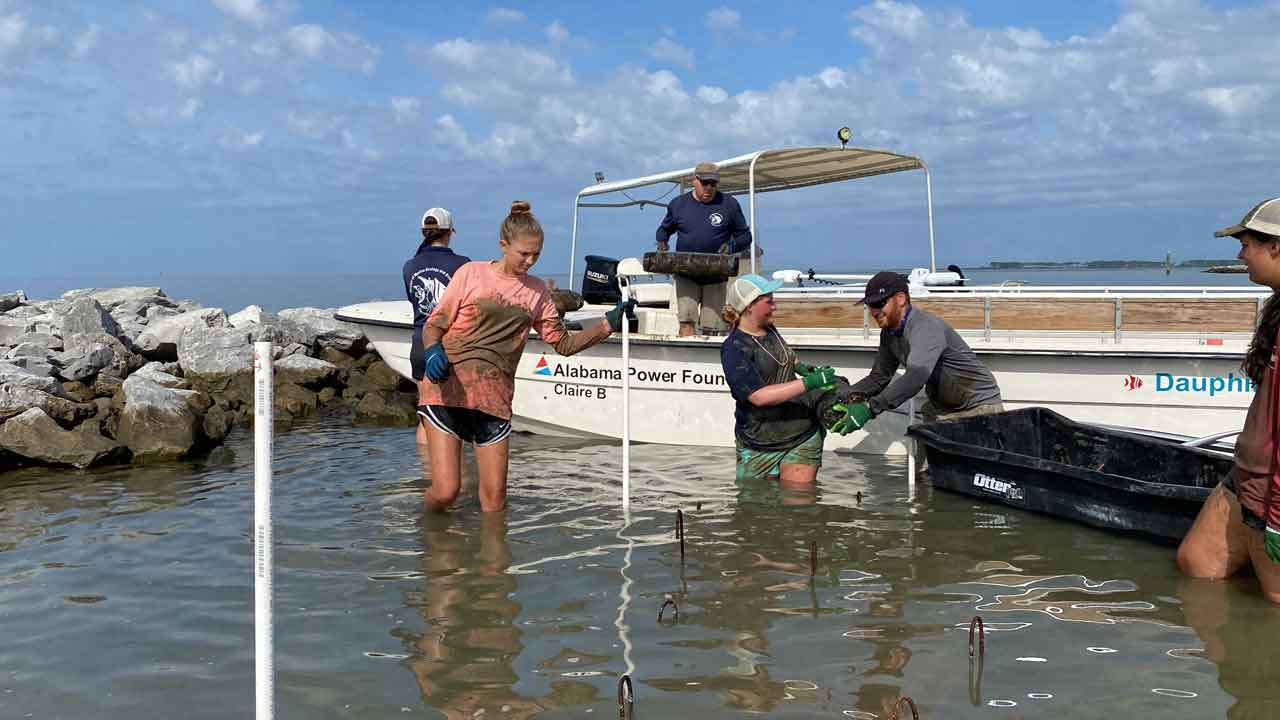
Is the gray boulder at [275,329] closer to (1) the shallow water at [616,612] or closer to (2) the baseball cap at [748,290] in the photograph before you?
(1) the shallow water at [616,612]

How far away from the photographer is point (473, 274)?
5906 mm

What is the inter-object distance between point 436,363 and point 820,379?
2.34 m

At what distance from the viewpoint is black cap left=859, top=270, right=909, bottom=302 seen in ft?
22.6

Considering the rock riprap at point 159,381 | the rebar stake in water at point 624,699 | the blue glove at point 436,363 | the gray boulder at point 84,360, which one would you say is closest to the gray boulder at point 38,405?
the rock riprap at point 159,381

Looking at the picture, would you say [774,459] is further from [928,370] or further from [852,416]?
[928,370]

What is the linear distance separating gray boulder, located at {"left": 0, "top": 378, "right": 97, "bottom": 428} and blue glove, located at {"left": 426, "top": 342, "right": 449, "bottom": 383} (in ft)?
18.6

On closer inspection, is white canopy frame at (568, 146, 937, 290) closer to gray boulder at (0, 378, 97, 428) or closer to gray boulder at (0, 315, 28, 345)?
gray boulder at (0, 378, 97, 428)

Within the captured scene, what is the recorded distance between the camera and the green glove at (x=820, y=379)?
641 centimetres

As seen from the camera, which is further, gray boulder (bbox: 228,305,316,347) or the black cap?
gray boulder (bbox: 228,305,316,347)

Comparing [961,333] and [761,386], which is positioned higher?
[961,333]

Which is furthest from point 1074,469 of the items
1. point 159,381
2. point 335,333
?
point 335,333

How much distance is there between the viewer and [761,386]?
21.6 feet

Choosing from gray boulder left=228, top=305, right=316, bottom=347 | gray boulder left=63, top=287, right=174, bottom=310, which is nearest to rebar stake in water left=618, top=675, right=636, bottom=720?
gray boulder left=228, top=305, right=316, bottom=347

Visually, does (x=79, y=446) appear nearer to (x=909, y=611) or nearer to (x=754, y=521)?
(x=754, y=521)
